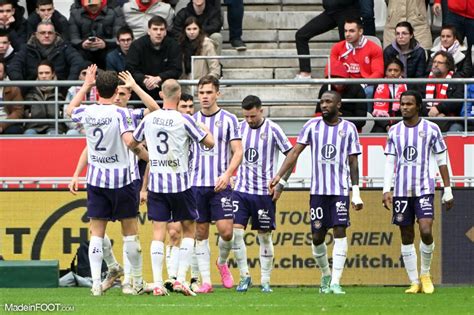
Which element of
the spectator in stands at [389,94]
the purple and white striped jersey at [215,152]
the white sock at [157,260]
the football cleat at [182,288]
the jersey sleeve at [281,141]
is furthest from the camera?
the spectator in stands at [389,94]

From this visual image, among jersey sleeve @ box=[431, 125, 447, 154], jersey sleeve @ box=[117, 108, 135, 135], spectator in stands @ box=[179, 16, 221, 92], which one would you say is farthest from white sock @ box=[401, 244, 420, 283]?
spectator in stands @ box=[179, 16, 221, 92]

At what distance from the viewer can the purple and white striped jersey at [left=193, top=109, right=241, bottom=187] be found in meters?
18.2

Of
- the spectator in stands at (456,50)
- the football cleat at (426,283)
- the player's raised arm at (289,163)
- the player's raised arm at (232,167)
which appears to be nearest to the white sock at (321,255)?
the player's raised arm at (289,163)

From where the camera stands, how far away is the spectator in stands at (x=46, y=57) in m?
23.1

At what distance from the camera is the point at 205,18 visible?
24.1m

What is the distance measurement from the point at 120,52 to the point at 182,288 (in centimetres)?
744

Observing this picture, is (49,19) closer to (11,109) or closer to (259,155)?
(11,109)

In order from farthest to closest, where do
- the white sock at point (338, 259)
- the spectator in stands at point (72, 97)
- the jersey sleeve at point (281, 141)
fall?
the spectator in stands at point (72, 97) → the jersey sleeve at point (281, 141) → the white sock at point (338, 259)

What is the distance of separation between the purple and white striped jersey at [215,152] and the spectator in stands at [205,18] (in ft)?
18.4

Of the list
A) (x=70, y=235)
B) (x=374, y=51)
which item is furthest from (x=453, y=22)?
(x=70, y=235)

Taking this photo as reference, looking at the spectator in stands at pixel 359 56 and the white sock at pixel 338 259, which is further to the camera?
the spectator in stands at pixel 359 56

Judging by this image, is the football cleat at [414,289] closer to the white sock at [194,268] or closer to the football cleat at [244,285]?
the football cleat at [244,285]

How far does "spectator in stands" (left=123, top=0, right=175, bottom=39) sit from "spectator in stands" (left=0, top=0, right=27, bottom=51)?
5.58 ft

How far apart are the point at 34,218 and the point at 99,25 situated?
4195 millimetres
